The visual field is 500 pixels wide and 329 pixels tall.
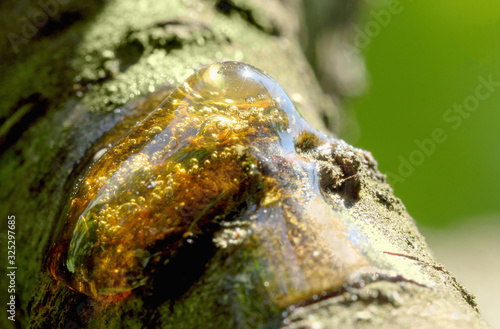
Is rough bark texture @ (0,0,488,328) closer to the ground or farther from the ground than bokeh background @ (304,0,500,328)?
closer to the ground

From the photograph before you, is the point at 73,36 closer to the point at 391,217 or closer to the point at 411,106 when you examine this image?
the point at 391,217

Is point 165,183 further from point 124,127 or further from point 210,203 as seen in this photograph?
point 124,127

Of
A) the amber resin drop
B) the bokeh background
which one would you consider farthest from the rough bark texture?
the bokeh background

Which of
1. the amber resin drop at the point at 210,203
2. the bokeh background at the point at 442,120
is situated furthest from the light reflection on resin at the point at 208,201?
the bokeh background at the point at 442,120

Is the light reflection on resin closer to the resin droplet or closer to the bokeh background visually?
the resin droplet

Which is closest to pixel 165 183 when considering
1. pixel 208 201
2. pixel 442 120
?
pixel 208 201

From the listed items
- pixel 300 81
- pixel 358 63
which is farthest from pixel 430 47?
pixel 300 81

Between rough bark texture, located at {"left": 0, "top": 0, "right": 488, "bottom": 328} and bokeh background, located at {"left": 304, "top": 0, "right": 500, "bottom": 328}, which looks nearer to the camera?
rough bark texture, located at {"left": 0, "top": 0, "right": 488, "bottom": 328}

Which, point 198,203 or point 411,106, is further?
point 411,106

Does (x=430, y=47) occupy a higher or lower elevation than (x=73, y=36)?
higher
